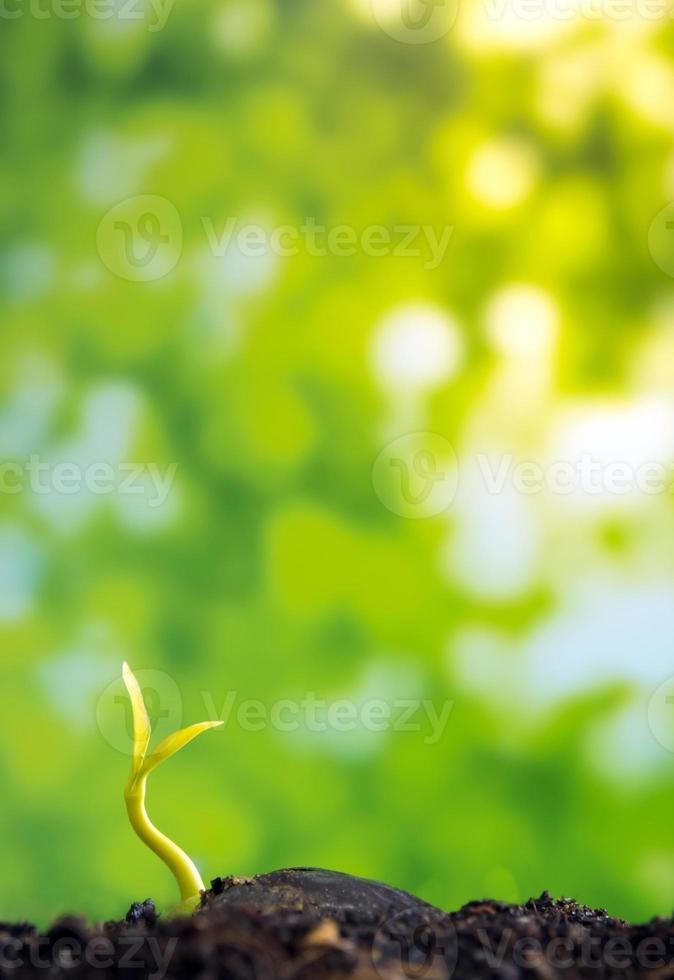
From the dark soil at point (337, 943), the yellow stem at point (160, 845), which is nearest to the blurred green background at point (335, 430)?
the yellow stem at point (160, 845)

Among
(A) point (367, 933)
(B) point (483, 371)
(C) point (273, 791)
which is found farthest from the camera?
(B) point (483, 371)

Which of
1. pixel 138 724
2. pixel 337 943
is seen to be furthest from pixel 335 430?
pixel 337 943

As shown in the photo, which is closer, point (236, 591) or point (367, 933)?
point (367, 933)

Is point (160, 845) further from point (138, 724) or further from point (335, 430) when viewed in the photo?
point (335, 430)

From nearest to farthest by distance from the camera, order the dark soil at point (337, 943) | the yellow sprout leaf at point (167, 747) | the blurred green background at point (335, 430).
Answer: the dark soil at point (337, 943)
the yellow sprout leaf at point (167, 747)
the blurred green background at point (335, 430)

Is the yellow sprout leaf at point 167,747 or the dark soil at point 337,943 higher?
the yellow sprout leaf at point 167,747

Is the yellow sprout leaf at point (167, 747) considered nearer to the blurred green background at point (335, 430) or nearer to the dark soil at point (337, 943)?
the dark soil at point (337, 943)

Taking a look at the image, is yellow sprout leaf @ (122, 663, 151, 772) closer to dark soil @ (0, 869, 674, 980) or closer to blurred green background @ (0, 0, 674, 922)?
dark soil @ (0, 869, 674, 980)

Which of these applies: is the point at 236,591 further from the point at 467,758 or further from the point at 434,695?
the point at 467,758

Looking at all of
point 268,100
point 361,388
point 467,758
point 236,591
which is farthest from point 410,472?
point 268,100
